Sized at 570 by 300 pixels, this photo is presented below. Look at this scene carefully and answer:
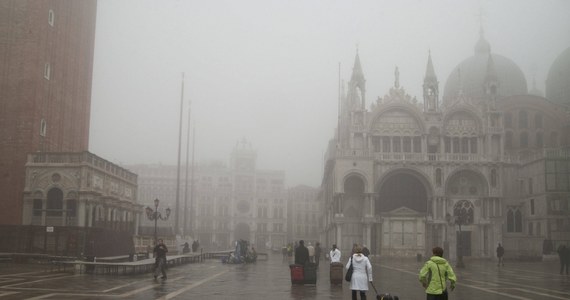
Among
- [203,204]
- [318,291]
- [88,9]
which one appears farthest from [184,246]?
[203,204]

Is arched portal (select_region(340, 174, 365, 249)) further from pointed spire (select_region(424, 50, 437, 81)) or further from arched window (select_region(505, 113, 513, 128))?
arched window (select_region(505, 113, 513, 128))

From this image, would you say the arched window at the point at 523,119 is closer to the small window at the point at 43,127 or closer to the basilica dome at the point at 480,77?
the basilica dome at the point at 480,77

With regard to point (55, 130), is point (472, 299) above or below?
below

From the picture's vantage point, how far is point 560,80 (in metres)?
82.5

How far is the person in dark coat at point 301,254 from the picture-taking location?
24.7 m

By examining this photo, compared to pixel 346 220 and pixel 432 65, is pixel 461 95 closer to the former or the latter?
pixel 432 65

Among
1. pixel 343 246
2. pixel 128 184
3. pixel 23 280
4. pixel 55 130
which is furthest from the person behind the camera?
pixel 343 246

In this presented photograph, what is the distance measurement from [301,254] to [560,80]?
6904 centimetres

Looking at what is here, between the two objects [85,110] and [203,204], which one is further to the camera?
[203,204]

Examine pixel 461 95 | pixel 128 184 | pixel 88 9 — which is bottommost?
pixel 128 184

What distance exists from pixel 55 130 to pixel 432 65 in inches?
1650

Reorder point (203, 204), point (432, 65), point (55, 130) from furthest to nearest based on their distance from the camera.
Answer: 1. point (203, 204)
2. point (432, 65)
3. point (55, 130)

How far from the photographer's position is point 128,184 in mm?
55875

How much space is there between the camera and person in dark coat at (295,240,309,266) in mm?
24719
